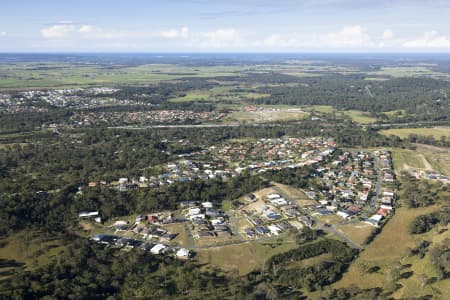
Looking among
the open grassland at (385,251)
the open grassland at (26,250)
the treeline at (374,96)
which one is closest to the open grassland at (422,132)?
the treeline at (374,96)

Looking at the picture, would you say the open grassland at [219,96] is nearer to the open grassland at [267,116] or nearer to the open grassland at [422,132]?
the open grassland at [267,116]

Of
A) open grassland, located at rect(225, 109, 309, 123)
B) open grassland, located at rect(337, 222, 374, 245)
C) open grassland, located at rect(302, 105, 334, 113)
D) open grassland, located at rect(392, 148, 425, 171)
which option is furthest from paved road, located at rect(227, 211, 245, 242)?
open grassland, located at rect(302, 105, 334, 113)

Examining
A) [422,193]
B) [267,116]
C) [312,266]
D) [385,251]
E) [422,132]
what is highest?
[267,116]

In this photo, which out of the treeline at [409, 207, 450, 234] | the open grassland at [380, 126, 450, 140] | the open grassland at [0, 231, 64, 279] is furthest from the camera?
the open grassland at [380, 126, 450, 140]

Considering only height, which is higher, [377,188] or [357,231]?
[377,188]

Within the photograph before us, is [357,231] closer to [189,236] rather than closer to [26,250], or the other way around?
[189,236]

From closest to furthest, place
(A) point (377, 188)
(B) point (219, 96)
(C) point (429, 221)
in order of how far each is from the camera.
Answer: (C) point (429, 221) < (A) point (377, 188) < (B) point (219, 96)

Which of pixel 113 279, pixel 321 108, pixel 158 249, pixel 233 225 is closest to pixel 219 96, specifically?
pixel 321 108

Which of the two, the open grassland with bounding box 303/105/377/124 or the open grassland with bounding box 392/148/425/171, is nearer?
the open grassland with bounding box 392/148/425/171

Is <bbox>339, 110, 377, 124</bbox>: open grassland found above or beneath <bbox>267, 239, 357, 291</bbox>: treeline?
above

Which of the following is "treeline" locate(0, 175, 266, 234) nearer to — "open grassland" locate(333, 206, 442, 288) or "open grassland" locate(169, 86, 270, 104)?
"open grassland" locate(333, 206, 442, 288)
